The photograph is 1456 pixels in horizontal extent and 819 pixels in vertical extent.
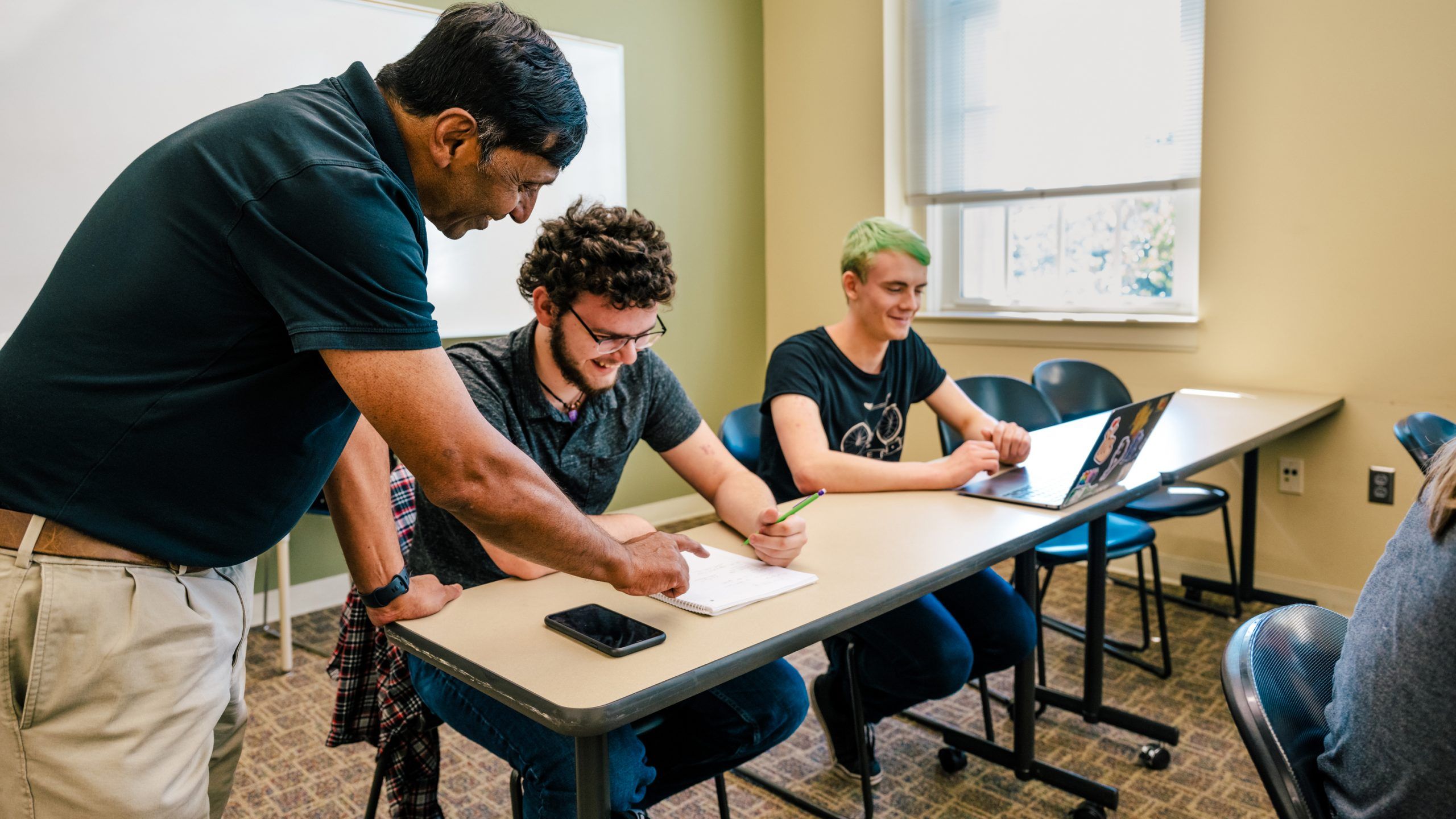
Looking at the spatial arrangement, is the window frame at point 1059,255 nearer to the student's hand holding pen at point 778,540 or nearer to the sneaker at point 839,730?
the sneaker at point 839,730

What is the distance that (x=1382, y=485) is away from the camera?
3.28m

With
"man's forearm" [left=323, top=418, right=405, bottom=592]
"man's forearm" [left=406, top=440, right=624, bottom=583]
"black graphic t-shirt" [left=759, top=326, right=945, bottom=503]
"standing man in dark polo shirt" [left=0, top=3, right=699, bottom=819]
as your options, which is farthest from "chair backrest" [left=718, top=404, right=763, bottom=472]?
"standing man in dark polo shirt" [left=0, top=3, right=699, bottom=819]

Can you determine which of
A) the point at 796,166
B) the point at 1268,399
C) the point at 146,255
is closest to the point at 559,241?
the point at 146,255

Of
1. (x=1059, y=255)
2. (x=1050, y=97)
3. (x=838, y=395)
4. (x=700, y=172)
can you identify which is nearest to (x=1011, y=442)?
(x=838, y=395)

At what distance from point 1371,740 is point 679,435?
4.11 feet

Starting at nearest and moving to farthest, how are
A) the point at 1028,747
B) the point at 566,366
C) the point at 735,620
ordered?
the point at 735,620, the point at 566,366, the point at 1028,747

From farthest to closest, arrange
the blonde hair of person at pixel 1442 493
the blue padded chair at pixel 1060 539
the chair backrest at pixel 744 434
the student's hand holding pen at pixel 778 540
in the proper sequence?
the blue padded chair at pixel 1060 539 → the chair backrest at pixel 744 434 → the student's hand holding pen at pixel 778 540 → the blonde hair of person at pixel 1442 493

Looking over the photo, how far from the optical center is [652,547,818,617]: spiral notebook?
1.38m

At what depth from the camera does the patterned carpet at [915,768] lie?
217cm

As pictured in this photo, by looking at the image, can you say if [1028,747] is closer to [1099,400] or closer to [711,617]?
[711,617]

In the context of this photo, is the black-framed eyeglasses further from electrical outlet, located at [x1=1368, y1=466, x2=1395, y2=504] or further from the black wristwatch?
electrical outlet, located at [x1=1368, y1=466, x2=1395, y2=504]

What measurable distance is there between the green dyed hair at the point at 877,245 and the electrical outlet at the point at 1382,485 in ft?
6.68

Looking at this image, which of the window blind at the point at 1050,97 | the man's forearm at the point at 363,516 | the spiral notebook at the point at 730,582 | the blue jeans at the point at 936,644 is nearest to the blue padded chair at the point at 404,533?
the man's forearm at the point at 363,516

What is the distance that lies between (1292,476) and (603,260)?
2954 mm
